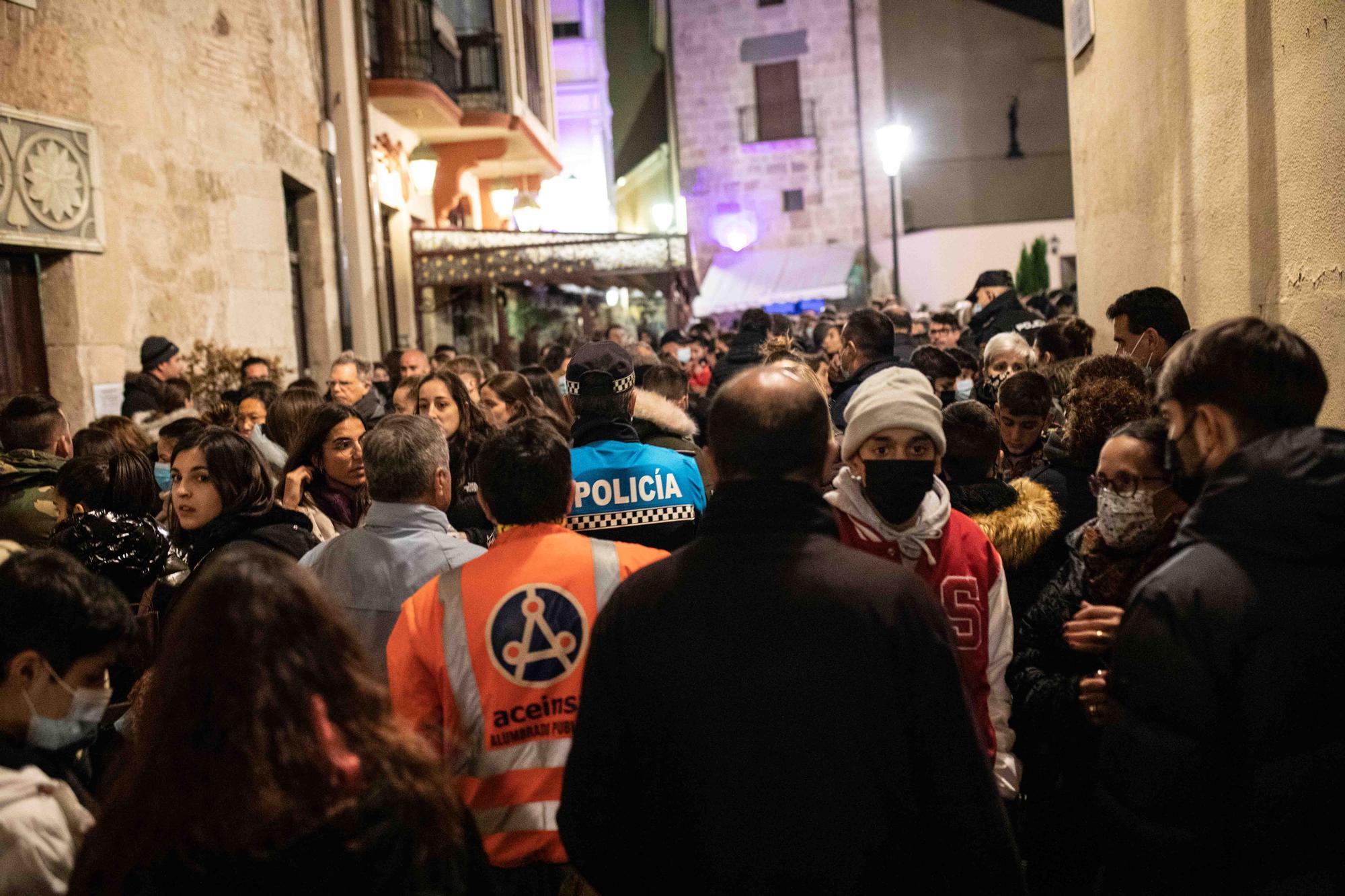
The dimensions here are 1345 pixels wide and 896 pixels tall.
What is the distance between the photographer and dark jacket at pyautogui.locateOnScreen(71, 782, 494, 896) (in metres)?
1.73

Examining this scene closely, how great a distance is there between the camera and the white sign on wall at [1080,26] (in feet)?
27.2

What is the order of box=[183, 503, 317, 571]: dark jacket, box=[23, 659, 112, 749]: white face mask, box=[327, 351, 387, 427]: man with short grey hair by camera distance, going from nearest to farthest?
box=[23, 659, 112, 749]: white face mask → box=[183, 503, 317, 571]: dark jacket → box=[327, 351, 387, 427]: man with short grey hair

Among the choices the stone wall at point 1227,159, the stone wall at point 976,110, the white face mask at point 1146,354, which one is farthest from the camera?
the stone wall at point 976,110

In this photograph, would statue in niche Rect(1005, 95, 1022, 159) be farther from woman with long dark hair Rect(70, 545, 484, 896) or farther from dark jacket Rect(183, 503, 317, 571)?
woman with long dark hair Rect(70, 545, 484, 896)

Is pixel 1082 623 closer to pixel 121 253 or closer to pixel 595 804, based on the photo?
pixel 595 804

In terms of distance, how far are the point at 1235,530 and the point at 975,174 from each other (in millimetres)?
31720

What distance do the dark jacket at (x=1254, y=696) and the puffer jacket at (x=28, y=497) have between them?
424 centimetres

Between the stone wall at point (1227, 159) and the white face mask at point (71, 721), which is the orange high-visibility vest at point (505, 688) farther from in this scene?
the stone wall at point (1227, 159)

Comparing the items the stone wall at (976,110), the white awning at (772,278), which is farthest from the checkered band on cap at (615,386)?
the stone wall at (976,110)

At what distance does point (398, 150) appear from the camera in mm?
17953

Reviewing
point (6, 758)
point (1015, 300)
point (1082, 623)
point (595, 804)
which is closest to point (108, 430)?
point (6, 758)

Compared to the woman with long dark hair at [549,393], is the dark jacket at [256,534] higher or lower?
lower

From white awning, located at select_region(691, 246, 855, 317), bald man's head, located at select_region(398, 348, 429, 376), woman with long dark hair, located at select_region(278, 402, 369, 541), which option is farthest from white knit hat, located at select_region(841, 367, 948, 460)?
white awning, located at select_region(691, 246, 855, 317)

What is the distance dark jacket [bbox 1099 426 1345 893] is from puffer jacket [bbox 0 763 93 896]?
1905 millimetres
